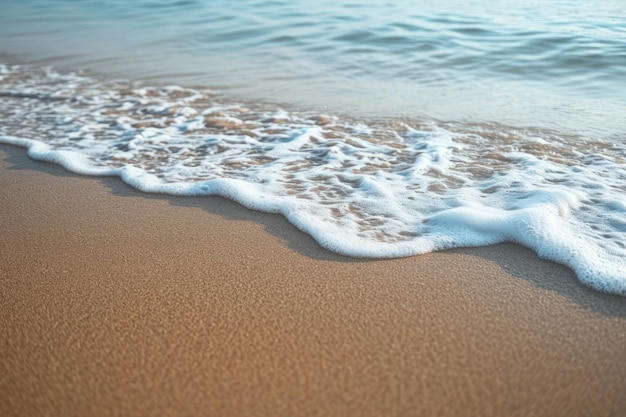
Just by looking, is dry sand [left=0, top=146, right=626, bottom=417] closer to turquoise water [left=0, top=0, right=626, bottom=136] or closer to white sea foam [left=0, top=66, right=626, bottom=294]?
white sea foam [left=0, top=66, right=626, bottom=294]

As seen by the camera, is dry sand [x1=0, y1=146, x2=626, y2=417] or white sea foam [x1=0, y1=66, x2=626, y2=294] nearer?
dry sand [x1=0, y1=146, x2=626, y2=417]

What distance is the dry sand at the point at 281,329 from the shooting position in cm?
139

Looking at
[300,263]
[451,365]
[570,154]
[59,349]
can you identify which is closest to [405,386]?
[451,365]

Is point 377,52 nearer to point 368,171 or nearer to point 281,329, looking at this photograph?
point 368,171

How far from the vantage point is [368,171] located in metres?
3.04

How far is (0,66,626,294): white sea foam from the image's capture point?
7.25 ft

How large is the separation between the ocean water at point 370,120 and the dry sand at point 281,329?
8.2 inches

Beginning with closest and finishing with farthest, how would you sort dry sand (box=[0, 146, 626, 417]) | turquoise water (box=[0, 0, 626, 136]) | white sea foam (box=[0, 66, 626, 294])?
1. dry sand (box=[0, 146, 626, 417])
2. white sea foam (box=[0, 66, 626, 294])
3. turquoise water (box=[0, 0, 626, 136])

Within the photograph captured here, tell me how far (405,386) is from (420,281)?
1.85ft

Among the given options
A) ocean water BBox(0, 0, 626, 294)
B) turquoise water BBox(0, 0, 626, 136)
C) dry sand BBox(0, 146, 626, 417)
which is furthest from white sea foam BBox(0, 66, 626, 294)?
turquoise water BBox(0, 0, 626, 136)

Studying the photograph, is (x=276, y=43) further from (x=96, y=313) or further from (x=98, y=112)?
(x=96, y=313)

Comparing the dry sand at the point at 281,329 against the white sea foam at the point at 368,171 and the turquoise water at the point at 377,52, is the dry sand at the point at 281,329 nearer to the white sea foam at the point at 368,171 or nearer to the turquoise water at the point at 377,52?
the white sea foam at the point at 368,171

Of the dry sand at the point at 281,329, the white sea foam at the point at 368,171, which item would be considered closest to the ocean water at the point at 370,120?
the white sea foam at the point at 368,171

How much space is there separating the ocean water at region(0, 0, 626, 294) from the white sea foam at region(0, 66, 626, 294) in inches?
0.5
